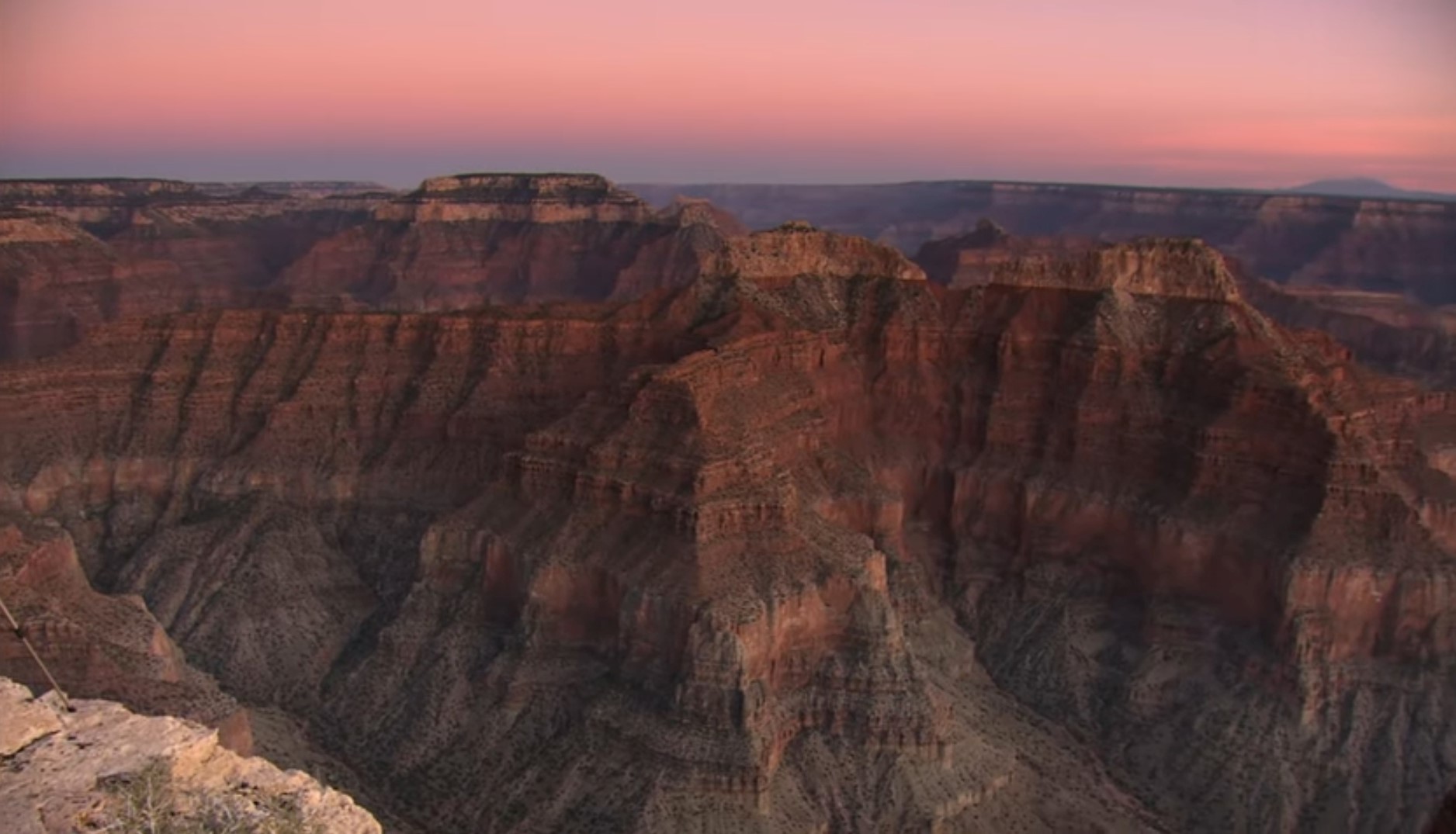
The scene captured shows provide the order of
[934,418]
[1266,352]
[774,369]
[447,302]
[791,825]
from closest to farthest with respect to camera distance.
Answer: [791,825], [1266,352], [774,369], [934,418], [447,302]

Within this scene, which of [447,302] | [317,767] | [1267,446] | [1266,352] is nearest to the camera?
[317,767]

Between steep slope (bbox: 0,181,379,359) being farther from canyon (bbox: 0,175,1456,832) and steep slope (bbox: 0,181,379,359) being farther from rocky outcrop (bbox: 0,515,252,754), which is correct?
rocky outcrop (bbox: 0,515,252,754)

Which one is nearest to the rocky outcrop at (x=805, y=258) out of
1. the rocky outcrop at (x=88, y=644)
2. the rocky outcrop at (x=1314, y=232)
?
the rocky outcrop at (x=88, y=644)

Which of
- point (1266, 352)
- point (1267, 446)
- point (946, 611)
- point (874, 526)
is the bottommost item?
point (946, 611)

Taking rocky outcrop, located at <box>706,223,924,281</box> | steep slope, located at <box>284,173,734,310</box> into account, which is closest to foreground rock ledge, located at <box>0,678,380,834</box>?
rocky outcrop, located at <box>706,223,924,281</box>

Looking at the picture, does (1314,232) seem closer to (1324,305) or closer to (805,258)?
(1324,305)

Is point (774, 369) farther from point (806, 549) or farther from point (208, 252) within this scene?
point (208, 252)

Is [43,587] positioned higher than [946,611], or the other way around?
[43,587]

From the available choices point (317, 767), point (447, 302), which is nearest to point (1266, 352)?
point (317, 767)

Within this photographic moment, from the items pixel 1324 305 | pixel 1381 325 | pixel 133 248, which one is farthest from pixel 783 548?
pixel 133 248

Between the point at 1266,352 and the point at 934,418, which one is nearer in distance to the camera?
the point at 1266,352
